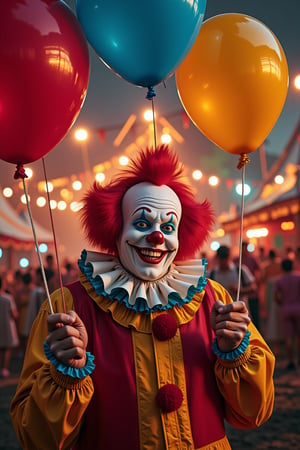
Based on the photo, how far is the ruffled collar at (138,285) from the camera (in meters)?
2.03

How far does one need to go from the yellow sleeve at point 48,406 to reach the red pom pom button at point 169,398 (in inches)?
9.9

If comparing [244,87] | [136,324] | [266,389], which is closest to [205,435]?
[266,389]

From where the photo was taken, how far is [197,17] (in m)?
1.93

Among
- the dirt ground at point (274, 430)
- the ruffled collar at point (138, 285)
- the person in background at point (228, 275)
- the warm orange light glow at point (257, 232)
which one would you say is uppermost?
the warm orange light glow at point (257, 232)

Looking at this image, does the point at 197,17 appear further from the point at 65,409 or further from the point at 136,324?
the point at 65,409

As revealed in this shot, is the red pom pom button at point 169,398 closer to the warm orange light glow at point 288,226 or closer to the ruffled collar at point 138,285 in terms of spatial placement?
the ruffled collar at point 138,285

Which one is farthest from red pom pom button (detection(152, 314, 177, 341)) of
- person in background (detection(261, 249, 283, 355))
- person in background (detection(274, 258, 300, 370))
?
person in background (detection(261, 249, 283, 355))

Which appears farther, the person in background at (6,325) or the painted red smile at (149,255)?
the person in background at (6,325)

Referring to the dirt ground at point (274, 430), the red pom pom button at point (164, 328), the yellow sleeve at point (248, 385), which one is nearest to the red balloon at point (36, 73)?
the red pom pom button at point (164, 328)

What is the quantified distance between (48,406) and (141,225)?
31.3 inches

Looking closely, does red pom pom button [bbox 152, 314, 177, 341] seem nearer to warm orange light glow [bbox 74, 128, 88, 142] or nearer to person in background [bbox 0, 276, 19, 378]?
person in background [bbox 0, 276, 19, 378]

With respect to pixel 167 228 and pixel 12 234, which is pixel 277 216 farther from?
pixel 167 228

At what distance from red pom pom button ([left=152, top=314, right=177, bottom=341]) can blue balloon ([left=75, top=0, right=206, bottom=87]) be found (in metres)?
0.90

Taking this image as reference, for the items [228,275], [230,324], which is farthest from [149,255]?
[228,275]
